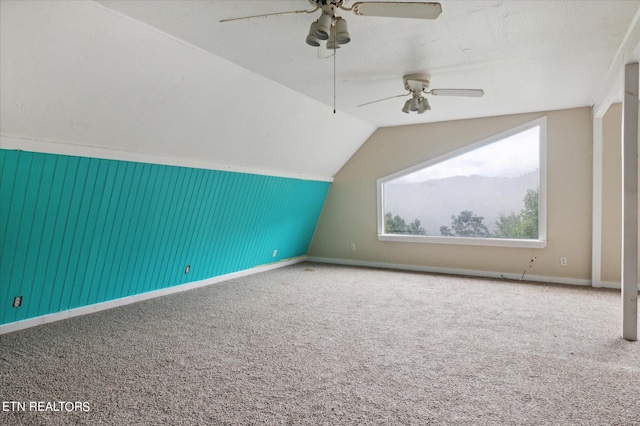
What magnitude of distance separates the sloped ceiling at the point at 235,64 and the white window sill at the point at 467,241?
84.4 inches

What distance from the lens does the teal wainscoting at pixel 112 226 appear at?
3381 millimetres

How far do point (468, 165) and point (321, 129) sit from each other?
2649 mm

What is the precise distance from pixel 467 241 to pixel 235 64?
183 inches

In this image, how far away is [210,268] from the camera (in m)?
5.76

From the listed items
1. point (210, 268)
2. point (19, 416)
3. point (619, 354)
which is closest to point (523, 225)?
point (619, 354)

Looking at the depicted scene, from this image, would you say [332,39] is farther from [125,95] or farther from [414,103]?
[414,103]

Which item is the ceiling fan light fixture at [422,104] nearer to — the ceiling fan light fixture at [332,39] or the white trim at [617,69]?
the white trim at [617,69]

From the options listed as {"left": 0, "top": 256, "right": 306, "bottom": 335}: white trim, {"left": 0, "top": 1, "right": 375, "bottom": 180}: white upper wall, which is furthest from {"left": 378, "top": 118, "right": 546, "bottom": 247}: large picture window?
{"left": 0, "top": 256, "right": 306, "bottom": 335}: white trim

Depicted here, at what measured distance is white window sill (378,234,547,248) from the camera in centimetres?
588

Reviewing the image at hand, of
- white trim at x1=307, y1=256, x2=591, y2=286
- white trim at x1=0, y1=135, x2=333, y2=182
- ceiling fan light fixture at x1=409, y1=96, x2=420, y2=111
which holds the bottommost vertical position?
white trim at x1=307, y1=256, x2=591, y2=286

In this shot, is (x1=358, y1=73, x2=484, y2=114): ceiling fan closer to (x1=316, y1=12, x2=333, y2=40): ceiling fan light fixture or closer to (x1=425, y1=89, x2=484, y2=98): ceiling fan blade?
(x1=425, y1=89, x2=484, y2=98): ceiling fan blade

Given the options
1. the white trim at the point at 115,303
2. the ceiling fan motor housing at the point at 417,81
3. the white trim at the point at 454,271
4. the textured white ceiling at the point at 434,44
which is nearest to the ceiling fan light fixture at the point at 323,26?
the textured white ceiling at the point at 434,44

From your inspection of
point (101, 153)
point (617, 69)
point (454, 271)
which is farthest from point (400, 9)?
point (454, 271)

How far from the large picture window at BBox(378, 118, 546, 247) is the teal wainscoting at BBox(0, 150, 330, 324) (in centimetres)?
231
